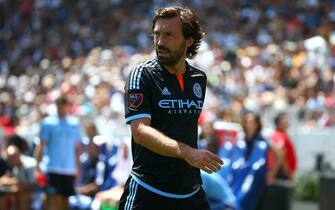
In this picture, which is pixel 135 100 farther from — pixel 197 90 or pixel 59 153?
pixel 59 153

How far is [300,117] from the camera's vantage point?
17812mm

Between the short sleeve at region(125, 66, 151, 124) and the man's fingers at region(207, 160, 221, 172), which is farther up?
the short sleeve at region(125, 66, 151, 124)

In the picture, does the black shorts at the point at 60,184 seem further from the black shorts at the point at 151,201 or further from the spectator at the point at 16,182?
the black shorts at the point at 151,201

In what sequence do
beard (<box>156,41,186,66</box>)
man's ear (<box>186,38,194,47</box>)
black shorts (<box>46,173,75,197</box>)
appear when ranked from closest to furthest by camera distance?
beard (<box>156,41,186,66</box>) → man's ear (<box>186,38,194,47</box>) → black shorts (<box>46,173,75,197</box>)

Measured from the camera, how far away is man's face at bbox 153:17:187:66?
5863mm

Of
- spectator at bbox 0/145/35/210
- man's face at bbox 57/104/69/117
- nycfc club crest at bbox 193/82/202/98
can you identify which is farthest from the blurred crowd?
nycfc club crest at bbox 193/82/202/98

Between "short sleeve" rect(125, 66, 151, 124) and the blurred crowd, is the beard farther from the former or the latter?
the blurred crowd

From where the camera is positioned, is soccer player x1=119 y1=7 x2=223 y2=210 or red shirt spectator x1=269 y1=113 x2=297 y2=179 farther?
red shirt spectator x1=269 y1=113 x2=297 y2=179

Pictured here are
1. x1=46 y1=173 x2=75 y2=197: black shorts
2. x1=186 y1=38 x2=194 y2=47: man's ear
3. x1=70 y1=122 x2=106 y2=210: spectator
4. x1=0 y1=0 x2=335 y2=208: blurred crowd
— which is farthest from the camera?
x1=0 y1=0 x2=335 y2=208: blurred crowd

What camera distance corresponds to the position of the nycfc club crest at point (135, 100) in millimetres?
5777

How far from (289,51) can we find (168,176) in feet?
51.7

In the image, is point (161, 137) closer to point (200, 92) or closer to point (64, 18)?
point (200, 92)

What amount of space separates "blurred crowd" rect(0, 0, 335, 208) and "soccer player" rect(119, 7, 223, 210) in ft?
24.1

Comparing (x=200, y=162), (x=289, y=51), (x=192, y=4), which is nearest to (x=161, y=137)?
(x=200, y=162)
